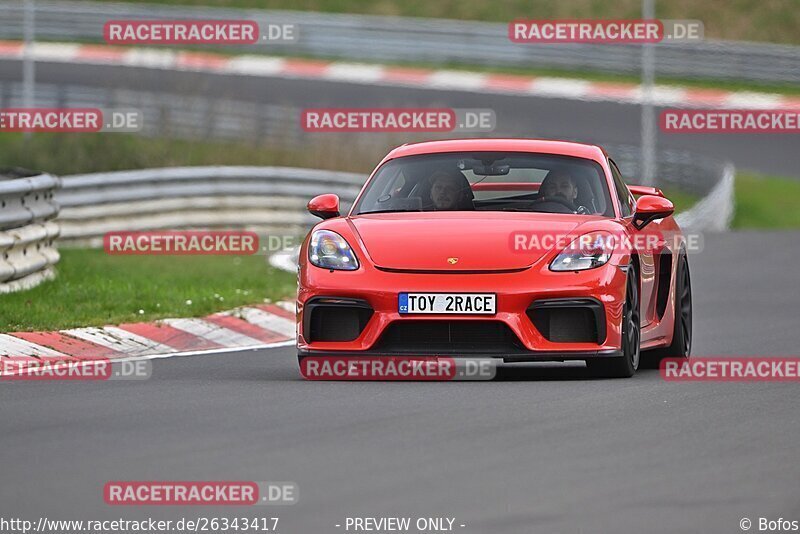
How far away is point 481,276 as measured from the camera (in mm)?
9328

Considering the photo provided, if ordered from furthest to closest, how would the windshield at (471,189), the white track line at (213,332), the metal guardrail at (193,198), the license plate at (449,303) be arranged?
the metal guardrail at (193,198) → the white track line at (213,332) → the windshield at (471,189) → the license plate at (449,303)

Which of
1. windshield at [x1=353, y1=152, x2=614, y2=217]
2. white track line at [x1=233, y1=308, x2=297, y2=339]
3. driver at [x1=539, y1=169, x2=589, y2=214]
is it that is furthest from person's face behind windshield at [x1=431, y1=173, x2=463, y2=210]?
white track line at [x1=233, y1=308, x2=297, y2=339]

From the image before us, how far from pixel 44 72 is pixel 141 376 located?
3158cm

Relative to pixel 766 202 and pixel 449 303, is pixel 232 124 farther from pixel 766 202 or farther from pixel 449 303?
pixel 449 303

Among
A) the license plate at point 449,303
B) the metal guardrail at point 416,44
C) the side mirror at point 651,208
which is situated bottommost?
the license plate at point 449,303

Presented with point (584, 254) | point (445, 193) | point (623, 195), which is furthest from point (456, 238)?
point (623, 195)

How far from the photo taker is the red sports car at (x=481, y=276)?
9.30 m

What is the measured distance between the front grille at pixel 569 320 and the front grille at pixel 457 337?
167 mm

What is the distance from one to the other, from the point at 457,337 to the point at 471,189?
132 centimetres

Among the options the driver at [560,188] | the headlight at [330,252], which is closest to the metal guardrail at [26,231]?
the headlight at [330,252]

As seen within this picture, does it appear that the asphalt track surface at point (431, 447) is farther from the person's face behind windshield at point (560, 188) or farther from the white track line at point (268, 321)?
the white track line at point (268, 321)

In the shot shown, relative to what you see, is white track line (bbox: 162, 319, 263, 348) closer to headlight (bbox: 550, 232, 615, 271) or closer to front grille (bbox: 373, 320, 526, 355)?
front grille (bbox: 373, 320, 526, 355)

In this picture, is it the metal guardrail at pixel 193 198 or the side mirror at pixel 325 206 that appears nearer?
the side mirror at pixel 325 206

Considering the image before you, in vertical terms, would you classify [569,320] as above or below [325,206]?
below
